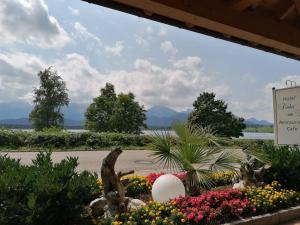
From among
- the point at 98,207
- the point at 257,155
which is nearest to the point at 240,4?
the point at 98,207

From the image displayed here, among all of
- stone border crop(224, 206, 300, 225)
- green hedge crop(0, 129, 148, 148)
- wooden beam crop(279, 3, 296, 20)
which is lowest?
stone border crop(224, 206, 300, 225)

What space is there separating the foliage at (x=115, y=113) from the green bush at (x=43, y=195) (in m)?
26.0

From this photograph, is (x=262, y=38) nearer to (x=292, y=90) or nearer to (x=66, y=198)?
(x=66, y=198)

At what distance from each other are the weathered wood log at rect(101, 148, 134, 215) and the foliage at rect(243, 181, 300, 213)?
1.93 meters

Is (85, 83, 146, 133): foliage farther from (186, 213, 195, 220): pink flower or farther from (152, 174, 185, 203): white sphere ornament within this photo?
(186, 213, 195, 220): pink flower

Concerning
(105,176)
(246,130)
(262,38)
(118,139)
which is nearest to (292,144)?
(262,38)

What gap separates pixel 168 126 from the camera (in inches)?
262

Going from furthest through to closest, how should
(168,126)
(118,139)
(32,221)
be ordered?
(118,139) < (168,126) < (32,221)

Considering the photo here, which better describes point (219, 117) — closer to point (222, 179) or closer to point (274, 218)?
point (222, 179)

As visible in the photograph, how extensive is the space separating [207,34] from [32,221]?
2.62 m

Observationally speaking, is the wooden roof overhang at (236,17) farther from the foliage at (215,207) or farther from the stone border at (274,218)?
the stone border at (274,218)

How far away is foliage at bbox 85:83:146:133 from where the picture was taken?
30062 millimetres

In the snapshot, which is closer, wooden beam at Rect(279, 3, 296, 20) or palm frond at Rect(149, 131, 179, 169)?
wooden beam at Rect(279, 3, 296, 20)

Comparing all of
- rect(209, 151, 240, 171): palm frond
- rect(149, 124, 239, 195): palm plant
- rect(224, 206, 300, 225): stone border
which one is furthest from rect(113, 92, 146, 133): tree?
rect(224, 206, 300, 225): stone border
